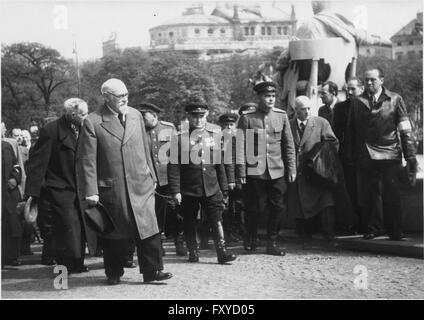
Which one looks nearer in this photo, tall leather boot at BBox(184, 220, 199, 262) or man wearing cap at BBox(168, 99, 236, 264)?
man wearing cap at BBox(168, 99, 236, 264)

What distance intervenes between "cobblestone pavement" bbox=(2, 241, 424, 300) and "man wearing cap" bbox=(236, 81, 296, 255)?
572 millimetres

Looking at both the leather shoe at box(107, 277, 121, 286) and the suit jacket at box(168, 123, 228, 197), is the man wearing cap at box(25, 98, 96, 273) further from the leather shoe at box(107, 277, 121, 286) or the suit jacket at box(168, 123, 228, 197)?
the suit jacket at box(168, 123, 228, 197)

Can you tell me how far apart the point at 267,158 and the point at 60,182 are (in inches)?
96.8

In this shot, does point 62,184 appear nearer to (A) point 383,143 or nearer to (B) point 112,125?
(B) point 112,125

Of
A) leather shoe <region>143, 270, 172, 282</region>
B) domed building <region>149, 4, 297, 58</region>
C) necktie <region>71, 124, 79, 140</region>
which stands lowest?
leather shoe <region>143, 270, 172, 282</region>

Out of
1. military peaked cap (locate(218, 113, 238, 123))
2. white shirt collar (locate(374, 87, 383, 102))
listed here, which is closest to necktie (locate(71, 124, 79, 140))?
military peaked cap (locate(218, 113, 238, 123))

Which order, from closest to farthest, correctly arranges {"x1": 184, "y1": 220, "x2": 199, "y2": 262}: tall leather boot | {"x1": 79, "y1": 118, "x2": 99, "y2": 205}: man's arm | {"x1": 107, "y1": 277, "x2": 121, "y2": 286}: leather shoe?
{"x1": 79, "y1": 118, "x2": 99, "y2": 205}: man's arm → {"x1": 107, "y1": 277, "x2": 121, "y2": 286}: leather shoe → {"x1": 184, "y1": 220, "x2": 199, "y2": 262}: tall leather boot

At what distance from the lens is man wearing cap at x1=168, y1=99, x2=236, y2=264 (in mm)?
10805

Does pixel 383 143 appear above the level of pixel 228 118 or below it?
below

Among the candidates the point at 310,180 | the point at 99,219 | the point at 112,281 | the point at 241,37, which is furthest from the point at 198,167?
the point at 241,37

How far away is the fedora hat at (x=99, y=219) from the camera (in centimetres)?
895

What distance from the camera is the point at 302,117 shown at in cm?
1188

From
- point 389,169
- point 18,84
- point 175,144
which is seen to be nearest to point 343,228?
point 389,169

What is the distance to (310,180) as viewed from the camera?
11.8m
